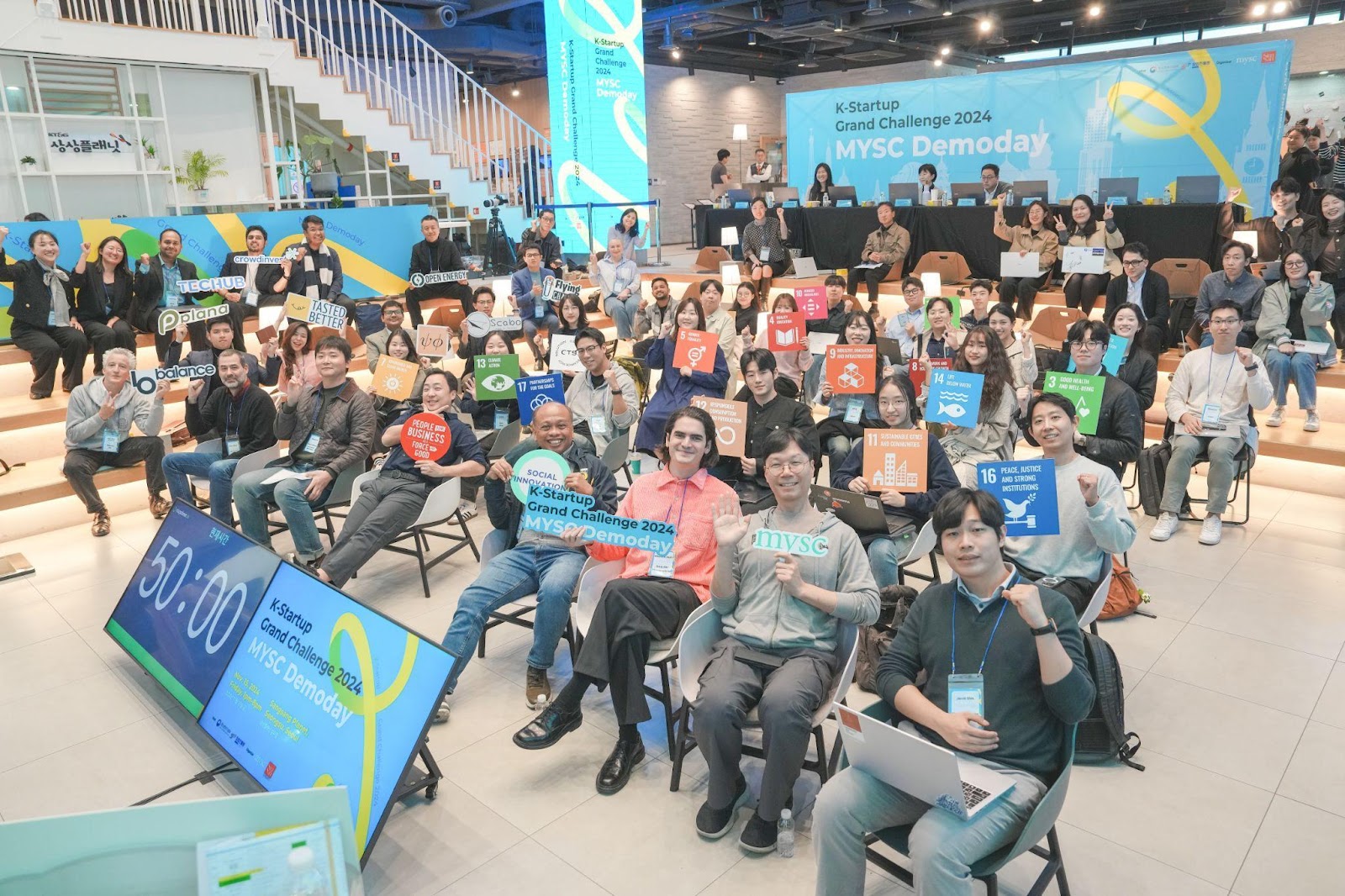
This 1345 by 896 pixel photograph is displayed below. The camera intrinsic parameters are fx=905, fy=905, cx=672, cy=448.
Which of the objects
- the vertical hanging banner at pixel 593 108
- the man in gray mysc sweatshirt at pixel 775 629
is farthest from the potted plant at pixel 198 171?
the man in gray mysc sweatshirt at pixel 775 629

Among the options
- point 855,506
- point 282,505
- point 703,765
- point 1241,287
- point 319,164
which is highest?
point 319,164

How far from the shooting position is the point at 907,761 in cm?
229

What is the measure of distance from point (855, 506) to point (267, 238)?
8197 mm

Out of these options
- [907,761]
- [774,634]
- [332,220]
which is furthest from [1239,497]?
[332,220]

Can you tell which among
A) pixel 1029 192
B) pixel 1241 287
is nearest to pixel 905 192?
pixel 1029 192

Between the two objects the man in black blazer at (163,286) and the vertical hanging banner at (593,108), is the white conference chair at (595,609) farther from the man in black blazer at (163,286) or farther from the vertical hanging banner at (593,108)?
the vertical hanging banner at (593,108)

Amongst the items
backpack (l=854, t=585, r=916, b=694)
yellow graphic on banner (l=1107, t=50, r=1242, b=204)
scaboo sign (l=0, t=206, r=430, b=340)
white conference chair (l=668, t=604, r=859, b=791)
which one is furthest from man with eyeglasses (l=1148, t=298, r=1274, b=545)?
scaboo sign (l=0, t=206, r=430, b=340)

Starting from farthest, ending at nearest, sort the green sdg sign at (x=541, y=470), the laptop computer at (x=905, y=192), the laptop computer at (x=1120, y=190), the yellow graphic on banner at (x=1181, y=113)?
the laptop computer at (x=905, y=192), the yellow graphic on banner at (x=1181, y=113), the laptop computer at (x=1120, y=190), the green sdg sign at (x=541, y=470)

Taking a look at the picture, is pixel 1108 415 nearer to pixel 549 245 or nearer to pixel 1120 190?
pixel 1120 190

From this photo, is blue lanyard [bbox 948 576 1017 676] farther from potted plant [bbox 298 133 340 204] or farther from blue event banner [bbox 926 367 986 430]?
potted plant [bbox 298 133 340 204]

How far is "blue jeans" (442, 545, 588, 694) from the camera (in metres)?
3.72

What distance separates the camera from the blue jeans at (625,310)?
967 cm

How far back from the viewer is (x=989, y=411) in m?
4.89

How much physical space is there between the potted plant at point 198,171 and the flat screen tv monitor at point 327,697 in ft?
31.2
